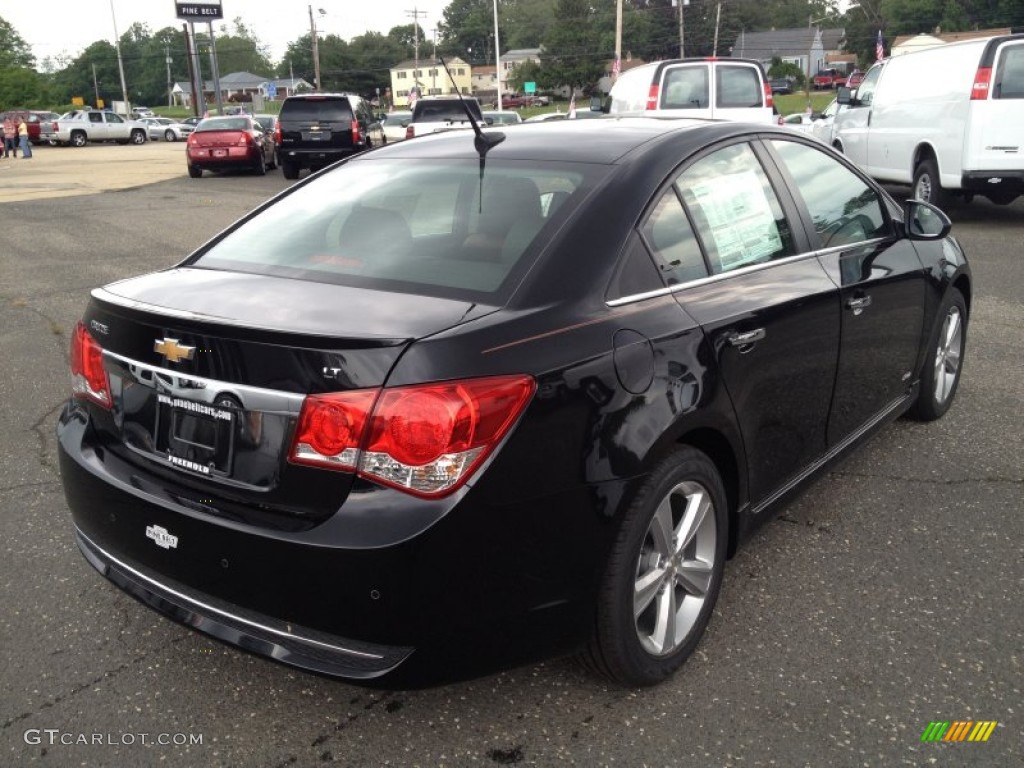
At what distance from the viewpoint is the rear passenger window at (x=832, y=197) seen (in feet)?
11.7

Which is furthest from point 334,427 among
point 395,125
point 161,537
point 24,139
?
point 24,139

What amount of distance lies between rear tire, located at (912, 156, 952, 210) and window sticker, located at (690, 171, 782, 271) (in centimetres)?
927

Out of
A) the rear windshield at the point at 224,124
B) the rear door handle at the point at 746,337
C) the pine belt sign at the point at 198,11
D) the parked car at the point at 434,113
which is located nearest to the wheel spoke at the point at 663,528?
the rear door handle at the point at 746,337

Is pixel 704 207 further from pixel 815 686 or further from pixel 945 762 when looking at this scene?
pixel 945 762

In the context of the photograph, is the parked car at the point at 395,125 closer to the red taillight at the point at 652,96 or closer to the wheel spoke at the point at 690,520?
the red taillight at the point at 652,96

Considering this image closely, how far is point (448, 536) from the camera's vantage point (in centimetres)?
215

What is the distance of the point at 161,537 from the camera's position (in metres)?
2.46

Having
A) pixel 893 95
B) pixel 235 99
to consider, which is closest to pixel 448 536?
pixel 893 95

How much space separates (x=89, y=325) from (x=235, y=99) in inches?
5233

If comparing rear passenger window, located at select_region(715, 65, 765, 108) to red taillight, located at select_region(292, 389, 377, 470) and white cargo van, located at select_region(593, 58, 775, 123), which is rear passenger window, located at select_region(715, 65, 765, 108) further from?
red taillight, located at select_region(292, 389, 377, 470)

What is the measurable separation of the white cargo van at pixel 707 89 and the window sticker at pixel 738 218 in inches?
456

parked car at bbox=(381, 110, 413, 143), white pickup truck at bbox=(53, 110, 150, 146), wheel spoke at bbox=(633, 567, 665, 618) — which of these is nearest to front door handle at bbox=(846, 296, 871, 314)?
wheel spoke at bbox=(633, 567, 665, 618)

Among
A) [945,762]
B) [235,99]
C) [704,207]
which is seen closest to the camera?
[945,762]

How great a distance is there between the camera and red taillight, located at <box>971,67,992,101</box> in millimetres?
10531
